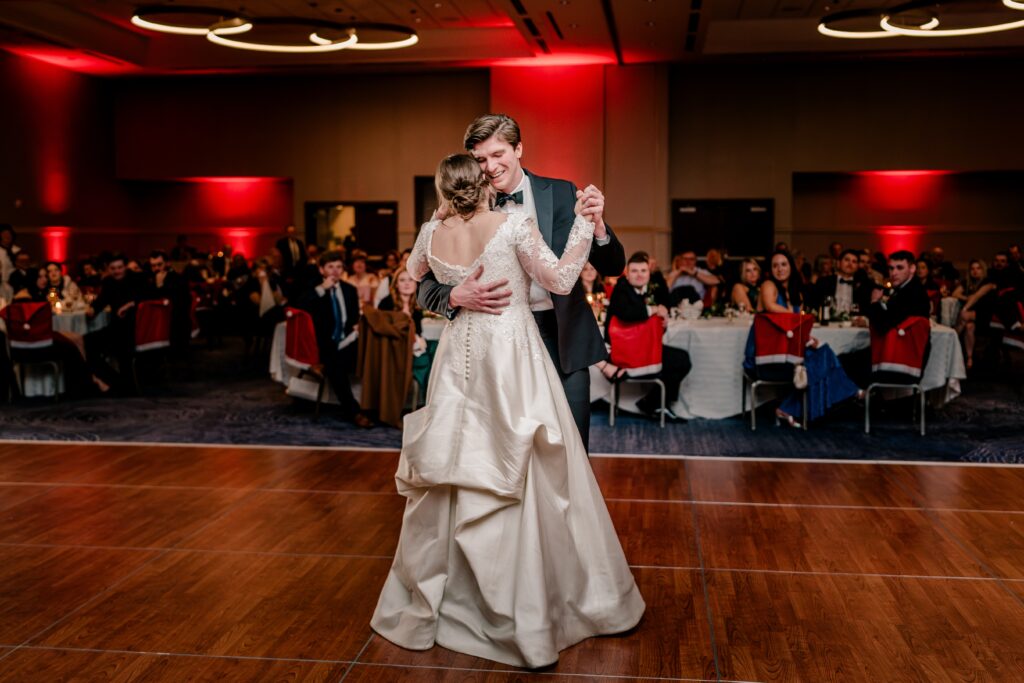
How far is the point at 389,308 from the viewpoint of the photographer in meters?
7.59

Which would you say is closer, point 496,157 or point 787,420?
point 496,157

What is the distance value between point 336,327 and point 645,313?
229 centimetres

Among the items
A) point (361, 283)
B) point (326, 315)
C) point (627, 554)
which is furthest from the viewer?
point (361, 283)

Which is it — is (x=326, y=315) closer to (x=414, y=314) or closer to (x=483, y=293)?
(x=414, y=314)

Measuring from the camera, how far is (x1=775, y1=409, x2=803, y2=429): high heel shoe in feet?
23.6

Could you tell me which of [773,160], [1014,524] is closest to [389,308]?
[1014,524]

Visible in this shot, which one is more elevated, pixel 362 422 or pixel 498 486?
pixel 498 486

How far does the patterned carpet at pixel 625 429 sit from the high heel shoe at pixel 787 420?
0.20ft

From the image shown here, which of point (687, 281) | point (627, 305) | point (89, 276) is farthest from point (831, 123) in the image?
point (89, 276)

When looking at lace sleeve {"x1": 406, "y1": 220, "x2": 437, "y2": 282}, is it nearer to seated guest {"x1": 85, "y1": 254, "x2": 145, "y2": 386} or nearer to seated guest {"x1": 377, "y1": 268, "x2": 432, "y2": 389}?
seated guest {"x1": 377, "y1": 268, "x2": 432, "y2": 389}

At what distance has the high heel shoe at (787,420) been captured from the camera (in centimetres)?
719

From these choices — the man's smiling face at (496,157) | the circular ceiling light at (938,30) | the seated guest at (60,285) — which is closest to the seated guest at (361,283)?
the seated guest at (60,285)

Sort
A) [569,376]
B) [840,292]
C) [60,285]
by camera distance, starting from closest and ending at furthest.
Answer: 1. [569,376]
2. [840,292]
3. [60,285]

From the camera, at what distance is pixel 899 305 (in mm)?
6785
